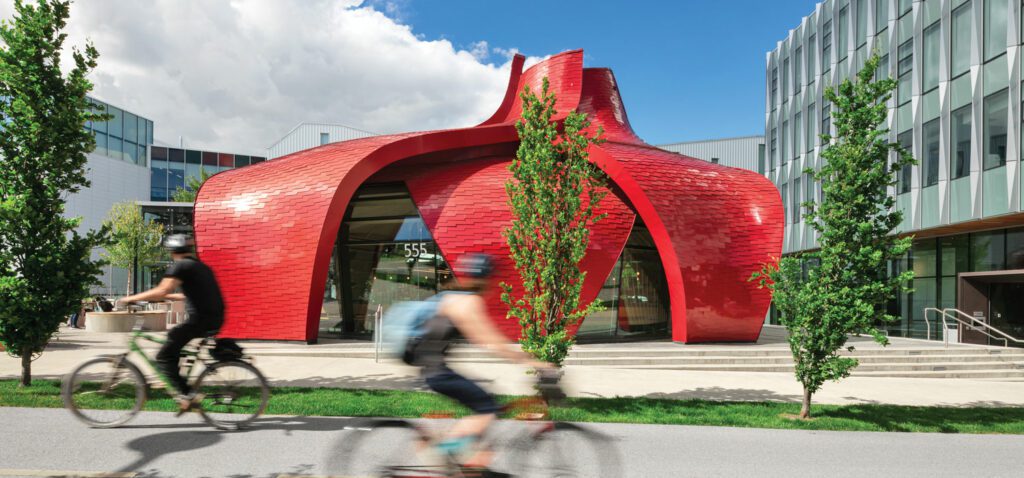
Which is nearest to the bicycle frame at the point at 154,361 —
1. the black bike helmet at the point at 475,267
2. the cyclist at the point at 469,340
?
the cyclist at the point at 469,340

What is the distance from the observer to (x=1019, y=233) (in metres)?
20.0

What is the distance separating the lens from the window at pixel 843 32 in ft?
93.4

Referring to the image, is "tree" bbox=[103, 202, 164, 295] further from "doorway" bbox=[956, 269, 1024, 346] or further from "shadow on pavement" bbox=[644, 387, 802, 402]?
"doorway" bbox=[956, 269, 1024, 346]

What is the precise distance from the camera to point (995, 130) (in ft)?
62.9

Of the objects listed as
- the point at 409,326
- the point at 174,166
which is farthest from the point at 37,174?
the point at 174,166

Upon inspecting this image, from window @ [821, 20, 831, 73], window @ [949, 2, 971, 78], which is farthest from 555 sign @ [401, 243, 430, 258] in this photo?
window @ [821, 20, 831, 73]

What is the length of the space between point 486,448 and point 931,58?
25145 mm

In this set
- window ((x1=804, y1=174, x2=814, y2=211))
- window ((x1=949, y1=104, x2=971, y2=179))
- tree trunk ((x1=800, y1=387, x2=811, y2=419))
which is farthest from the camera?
window ((x1=804, y1=174, x2=814, y2=211))

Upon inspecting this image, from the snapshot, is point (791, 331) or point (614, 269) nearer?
point (791, 331)

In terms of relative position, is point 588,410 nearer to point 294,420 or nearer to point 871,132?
point 294,420

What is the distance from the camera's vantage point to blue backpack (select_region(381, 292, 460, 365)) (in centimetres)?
407

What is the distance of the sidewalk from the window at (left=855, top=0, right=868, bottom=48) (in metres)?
18.0

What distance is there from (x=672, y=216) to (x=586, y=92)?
6.43m

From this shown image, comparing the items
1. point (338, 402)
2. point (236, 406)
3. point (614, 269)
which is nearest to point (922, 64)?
point (614, 269)
